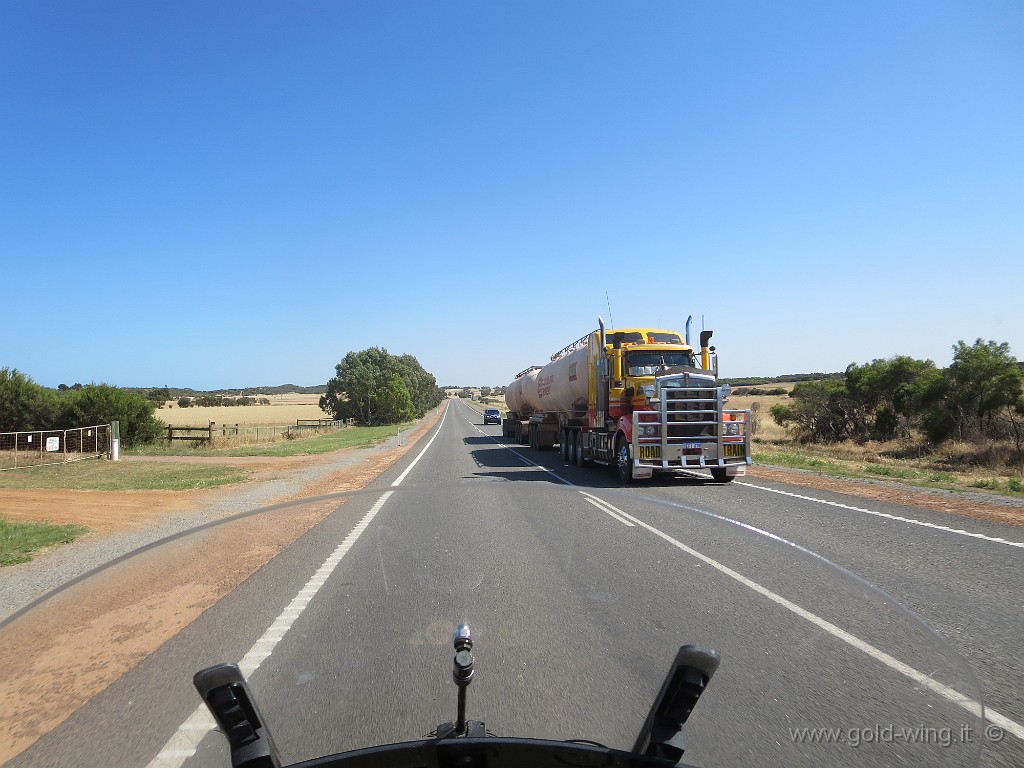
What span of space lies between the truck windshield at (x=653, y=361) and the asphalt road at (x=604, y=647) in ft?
34.0

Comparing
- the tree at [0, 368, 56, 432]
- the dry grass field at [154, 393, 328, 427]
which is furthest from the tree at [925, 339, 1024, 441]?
the dry grass field at [154, 393, 328, 427]

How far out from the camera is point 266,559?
8094 millimetres

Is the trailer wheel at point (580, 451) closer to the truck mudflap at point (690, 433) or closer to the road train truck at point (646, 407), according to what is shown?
the road train truck at point (646, 407)

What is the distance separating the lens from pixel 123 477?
2053 cm

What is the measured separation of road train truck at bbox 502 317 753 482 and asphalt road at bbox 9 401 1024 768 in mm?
7595

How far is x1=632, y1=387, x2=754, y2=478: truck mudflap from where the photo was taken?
1645cm

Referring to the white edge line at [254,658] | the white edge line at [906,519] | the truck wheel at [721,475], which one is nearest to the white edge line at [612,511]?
the white edge line at [254,658]

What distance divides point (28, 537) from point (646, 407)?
1355 centimetres

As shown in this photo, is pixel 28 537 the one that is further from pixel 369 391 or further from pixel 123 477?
pixel 369 391

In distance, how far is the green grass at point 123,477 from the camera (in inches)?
719

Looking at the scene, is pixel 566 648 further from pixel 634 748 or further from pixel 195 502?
pixel 195 502

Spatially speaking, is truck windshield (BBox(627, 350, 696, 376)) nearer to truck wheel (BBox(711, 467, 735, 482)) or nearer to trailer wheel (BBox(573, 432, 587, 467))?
truck wheel (BBox(711, 467, 735, 482))

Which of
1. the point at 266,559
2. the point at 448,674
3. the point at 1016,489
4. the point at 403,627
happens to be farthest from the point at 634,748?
the point at 1016,489

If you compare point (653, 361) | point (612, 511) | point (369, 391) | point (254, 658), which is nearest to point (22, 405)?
point (653, 361)
